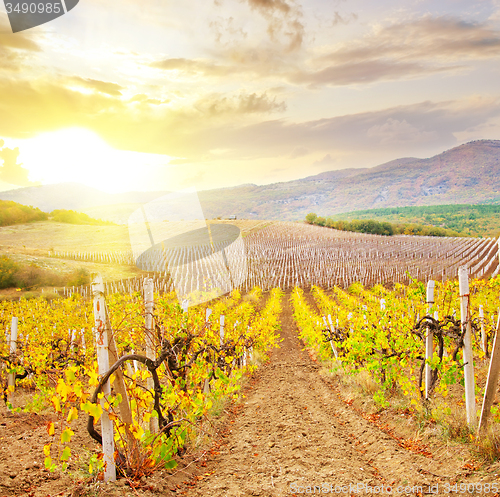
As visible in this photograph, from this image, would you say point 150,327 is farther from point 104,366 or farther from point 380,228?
point 380,228

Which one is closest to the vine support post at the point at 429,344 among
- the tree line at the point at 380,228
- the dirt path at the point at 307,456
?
the dirt path at the point at 307,456

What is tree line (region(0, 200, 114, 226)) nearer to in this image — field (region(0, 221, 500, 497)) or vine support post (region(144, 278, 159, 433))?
field (region(0, 221, 500, 497))

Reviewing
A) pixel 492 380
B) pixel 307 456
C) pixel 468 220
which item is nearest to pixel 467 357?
pixel 492 380

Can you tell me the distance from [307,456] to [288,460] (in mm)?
276

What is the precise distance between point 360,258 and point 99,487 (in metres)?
43.1

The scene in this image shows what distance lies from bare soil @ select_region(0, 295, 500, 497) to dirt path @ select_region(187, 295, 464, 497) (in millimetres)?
12

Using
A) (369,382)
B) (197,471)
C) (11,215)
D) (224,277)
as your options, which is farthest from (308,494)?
(11,215)

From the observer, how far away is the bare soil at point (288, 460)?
135 inches

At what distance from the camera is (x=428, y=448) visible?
14.0 ft

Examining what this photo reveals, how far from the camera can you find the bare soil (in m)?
3.44

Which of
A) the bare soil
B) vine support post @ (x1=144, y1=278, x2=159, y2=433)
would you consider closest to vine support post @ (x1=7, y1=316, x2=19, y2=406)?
the bare soil

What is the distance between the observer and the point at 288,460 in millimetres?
4320

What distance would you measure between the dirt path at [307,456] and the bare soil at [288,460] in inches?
0.5

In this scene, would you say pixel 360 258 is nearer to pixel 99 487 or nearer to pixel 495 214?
pixel 99 487
